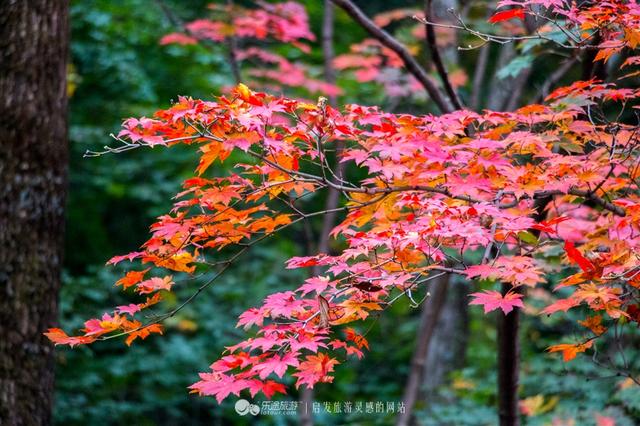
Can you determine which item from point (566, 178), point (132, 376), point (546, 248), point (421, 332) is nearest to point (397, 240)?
point (566, 178)

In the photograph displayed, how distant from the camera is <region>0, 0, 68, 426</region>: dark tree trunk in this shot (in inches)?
115

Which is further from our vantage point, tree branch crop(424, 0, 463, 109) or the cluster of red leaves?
the cluster of red leaves

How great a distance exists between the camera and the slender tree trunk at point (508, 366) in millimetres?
2908

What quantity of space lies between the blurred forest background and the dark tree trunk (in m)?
2.70

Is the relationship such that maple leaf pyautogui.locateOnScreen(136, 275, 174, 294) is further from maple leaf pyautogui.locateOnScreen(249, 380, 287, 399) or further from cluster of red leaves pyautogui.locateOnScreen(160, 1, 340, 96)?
cluster of red leaves pyautogui.locateOnScreen(160, 1, 340, 96)

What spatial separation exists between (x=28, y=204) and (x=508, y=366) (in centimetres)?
225

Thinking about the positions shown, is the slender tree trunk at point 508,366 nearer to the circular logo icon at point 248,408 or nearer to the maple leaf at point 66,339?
the circular logo icon at point 248,408

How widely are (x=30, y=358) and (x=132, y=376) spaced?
14.2 ft

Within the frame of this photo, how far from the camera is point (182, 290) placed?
25.0 feet

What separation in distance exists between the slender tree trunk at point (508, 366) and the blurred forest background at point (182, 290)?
246 cm

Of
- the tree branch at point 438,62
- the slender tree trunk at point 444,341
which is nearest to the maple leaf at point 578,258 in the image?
the tree branch at point 438,62

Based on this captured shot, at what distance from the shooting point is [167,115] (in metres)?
2.11

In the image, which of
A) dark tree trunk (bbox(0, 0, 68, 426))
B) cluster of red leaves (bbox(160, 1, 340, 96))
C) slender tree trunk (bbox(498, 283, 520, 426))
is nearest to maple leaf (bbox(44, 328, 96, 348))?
dark tree trunk (bbox(0, 0, 68, 426))

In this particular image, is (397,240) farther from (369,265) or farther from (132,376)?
(132,376)
